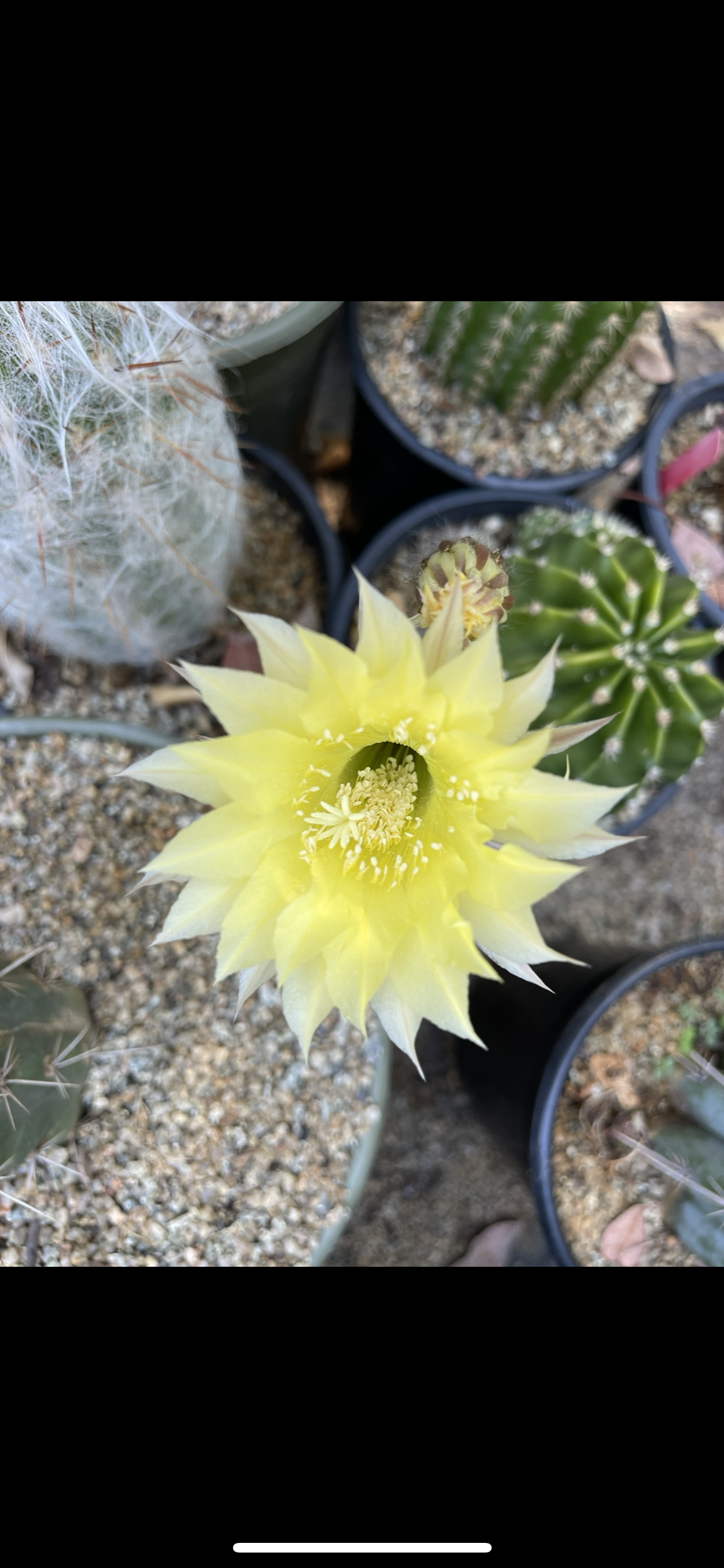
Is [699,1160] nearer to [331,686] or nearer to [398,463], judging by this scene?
[331,686]

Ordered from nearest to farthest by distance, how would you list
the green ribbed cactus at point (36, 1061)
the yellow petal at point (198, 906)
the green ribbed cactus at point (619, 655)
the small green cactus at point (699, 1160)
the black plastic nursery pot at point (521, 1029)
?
1. the yellow petal at point (198, 906)
2. the green ribbed cactus at point (36, 1061)
3. the green ribbed cactus at point (619, 655)
4. the small green cactus at point (699, 1160)
5. the black plastic nursery pot at point (521, 1029)

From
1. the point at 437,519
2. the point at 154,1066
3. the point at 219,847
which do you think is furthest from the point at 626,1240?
the point at 437,519

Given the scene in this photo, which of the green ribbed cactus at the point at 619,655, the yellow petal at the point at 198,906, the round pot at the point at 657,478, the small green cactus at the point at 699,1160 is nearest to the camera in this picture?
the yellow petal at the point at 198,906

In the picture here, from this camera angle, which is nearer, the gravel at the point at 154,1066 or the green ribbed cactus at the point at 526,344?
the gravel at the point at 154,1066

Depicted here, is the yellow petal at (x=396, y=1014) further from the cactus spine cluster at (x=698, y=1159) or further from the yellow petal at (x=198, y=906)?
the cactus spine cluster at (x=698, y=1159)

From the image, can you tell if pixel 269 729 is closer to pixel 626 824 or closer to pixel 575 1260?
pixel 626 824

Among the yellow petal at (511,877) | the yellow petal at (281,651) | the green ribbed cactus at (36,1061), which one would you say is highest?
the yellow petal at (281,651)

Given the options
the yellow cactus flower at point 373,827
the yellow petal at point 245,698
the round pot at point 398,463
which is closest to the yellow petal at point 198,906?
the yellow cactus flower at point 373,827
